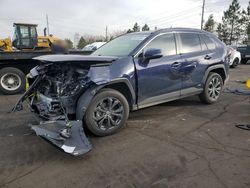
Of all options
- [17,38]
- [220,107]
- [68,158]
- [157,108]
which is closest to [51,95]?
[68,158]

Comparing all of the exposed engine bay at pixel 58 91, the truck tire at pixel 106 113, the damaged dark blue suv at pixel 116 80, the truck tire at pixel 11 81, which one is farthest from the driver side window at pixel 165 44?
the truck tire at pixel 11 81

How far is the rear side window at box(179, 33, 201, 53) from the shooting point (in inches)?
218

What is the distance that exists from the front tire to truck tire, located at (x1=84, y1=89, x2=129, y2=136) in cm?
257

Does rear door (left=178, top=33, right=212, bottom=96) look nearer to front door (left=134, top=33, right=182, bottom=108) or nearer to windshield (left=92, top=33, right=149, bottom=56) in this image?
front door (left=134, top=33, right=182, bottom=108)

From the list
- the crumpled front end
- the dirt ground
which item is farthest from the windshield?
the dirt ground

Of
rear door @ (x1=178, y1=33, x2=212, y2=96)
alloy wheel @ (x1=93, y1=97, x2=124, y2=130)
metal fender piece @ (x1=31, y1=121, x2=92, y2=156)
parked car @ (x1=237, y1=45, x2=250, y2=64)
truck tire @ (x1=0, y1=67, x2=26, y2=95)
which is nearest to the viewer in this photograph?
metal fender piece @ (x1=31, y1=121, x2=92, y2=156)

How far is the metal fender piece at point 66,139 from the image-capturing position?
11.0 ft

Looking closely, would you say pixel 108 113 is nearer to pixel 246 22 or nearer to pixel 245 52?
pixel 245 52

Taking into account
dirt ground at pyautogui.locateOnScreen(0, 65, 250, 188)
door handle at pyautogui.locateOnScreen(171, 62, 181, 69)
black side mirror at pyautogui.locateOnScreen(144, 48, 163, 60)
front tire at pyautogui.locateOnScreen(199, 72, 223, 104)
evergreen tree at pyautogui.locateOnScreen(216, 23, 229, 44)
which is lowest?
dirt ground at pyautogui.locateOnScreen(0, 65, 250, 188)

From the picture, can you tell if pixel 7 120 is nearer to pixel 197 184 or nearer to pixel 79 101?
pixel 79 101

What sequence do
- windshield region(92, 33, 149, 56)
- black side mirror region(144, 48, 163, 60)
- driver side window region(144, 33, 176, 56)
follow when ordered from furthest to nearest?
driver side window region(144, 33, 176, 56) → windshield region(92, 33, 149, 56) → black side mirror region(144, 48, 163, 60)

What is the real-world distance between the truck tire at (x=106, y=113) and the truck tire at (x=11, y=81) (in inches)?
198

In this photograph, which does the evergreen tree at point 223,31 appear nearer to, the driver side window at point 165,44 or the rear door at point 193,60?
the rear door at point 193,60

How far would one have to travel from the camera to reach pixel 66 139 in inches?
136
